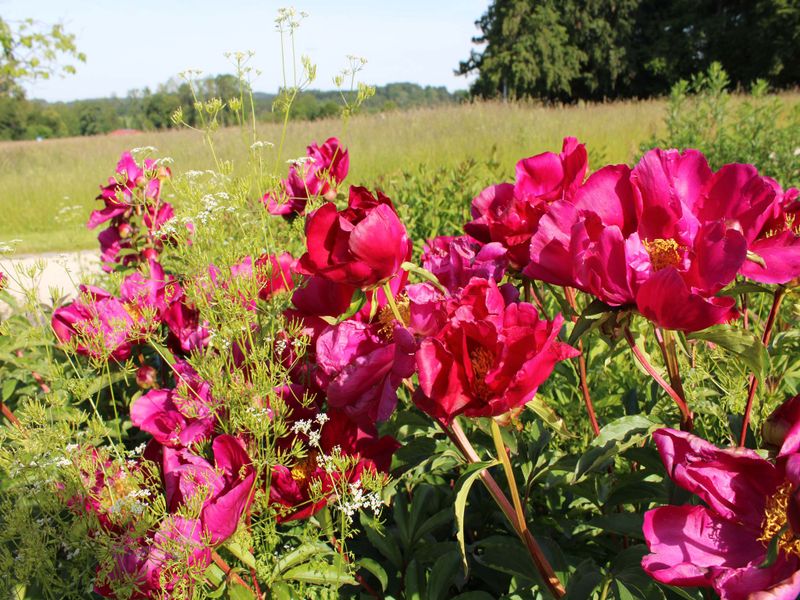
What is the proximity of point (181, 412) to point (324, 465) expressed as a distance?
26cm

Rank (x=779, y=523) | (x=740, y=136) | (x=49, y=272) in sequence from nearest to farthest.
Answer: (x=779, y=523), (x=740, y=136), (x=49, y=272)

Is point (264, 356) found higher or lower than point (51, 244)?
higher

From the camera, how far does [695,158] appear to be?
32.1 inches

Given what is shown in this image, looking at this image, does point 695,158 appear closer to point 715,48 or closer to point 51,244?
point 51,244

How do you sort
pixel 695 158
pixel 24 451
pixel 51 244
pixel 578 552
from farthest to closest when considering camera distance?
1. pixel 51 244
2. pixel 578 552
3. pixel 24 451
4. pixel 695 158

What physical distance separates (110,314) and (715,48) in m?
29.9

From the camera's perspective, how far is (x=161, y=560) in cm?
83

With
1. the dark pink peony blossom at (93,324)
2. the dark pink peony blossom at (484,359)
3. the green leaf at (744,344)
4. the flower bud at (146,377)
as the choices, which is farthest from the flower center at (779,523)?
the flower bud at (146,377)

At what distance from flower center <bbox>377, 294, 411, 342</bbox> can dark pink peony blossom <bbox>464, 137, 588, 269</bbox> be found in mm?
158

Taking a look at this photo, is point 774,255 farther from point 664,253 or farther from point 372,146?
point 372,146

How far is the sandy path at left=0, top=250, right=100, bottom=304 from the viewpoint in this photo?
109cm

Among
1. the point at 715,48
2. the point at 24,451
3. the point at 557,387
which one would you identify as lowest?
the point at 557,387

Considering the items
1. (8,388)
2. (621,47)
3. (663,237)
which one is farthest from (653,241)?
(621,47)

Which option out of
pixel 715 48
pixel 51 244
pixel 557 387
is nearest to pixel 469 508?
pixel 557 387
